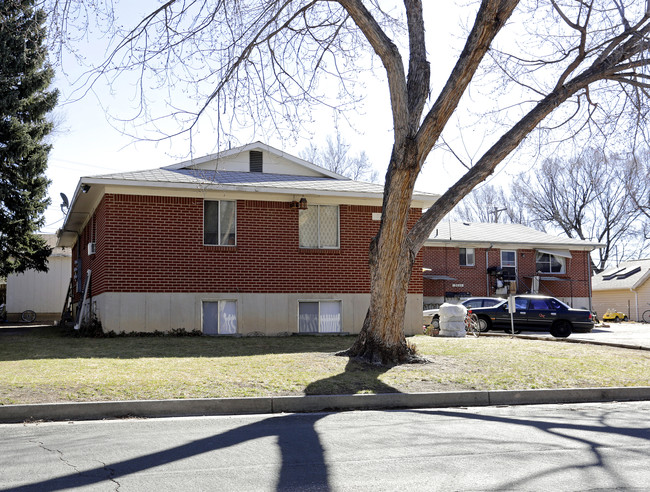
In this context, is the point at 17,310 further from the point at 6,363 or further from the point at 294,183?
the point at 6,363

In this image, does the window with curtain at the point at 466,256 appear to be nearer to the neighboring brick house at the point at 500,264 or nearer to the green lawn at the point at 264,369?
the neighboring brick house at the point at 500,264

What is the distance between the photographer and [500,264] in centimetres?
3728

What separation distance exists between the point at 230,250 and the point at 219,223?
79 centimetres

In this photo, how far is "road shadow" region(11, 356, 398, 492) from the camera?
499cm

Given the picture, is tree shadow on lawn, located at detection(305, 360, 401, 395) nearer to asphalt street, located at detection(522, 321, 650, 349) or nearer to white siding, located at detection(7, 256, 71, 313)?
asphalt street, located at detection(522, 321, 650, 349)

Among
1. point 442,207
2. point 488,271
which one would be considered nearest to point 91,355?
point 442,207

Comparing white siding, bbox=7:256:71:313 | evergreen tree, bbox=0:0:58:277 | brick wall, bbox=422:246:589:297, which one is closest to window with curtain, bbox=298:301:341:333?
evergreen tree, bbox=0:0:58:277

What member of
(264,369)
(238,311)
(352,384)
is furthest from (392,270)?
(238,311)

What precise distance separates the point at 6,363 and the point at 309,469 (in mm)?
7873

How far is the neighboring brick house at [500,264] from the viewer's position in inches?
1405

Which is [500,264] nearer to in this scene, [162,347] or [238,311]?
[238,311]

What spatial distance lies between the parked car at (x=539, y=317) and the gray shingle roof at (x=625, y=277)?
23.7m

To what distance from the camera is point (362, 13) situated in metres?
11.6

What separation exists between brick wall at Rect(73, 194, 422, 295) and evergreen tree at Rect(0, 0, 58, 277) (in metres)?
6.69
